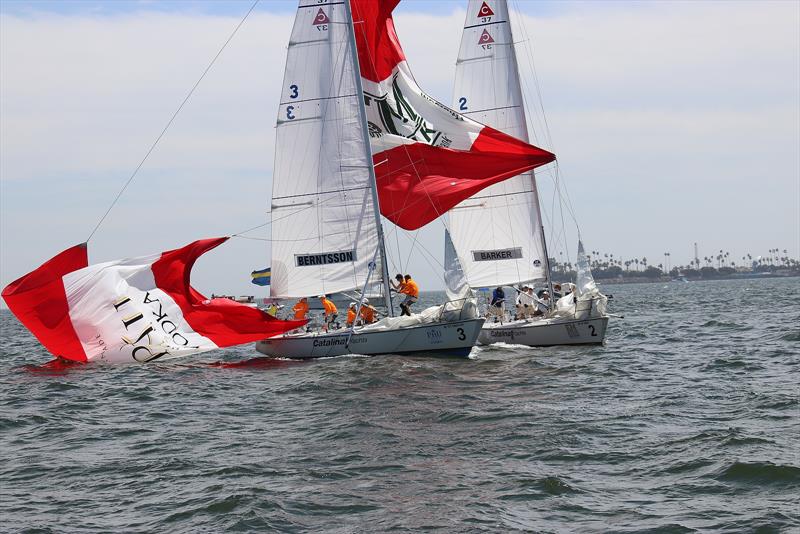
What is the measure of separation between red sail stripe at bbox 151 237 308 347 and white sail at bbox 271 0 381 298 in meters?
1.27

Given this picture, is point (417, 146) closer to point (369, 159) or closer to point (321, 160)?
point (369, 159)

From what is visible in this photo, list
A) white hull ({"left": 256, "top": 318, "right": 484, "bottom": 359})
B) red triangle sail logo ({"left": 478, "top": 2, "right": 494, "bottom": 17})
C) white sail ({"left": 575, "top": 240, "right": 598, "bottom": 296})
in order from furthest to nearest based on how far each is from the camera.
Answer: red triangle sail logo ({"left": 478, "top": 2, "right": 494, "bottom": 17}), white sail ({"left": 575, "top": 240, "right": 598, "bottom": 296}), white hull ({"left": 256, "top": 318, "right": 484, "bottom": 359})

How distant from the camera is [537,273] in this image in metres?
30.0

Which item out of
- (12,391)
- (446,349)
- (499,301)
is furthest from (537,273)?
(12,391)

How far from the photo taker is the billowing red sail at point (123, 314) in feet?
82.0

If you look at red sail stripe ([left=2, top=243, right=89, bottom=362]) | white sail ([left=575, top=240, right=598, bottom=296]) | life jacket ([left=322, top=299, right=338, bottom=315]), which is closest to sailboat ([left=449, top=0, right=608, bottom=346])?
white sail ([left=575, top=240, right=598, bottom=296])

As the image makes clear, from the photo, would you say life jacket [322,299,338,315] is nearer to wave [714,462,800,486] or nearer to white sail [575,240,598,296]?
white sail [575,240,598,296]

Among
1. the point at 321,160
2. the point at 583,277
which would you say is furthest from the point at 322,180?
the point at 583,277

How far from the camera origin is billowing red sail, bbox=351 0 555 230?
26.7 m

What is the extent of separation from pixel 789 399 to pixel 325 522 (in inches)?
408

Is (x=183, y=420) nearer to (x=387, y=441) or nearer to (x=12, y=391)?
(x=387, y=441)

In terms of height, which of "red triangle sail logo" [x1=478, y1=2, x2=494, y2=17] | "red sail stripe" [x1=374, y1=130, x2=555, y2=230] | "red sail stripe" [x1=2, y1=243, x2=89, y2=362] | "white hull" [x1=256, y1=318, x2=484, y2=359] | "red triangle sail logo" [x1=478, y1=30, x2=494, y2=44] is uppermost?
"red triangle sail logo" [x1=478, y1=2, x2=494, y2=17]

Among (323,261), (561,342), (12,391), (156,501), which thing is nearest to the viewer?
(156,501)

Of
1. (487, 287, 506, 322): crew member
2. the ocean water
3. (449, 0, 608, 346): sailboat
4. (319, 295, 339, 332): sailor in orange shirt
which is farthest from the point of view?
(449, 0, 608, 346): sailboat
